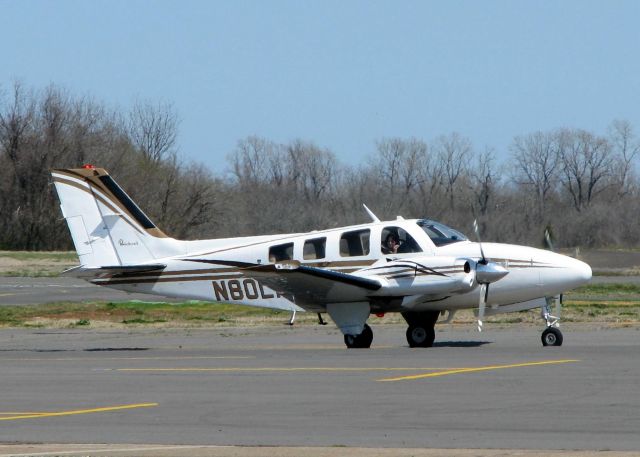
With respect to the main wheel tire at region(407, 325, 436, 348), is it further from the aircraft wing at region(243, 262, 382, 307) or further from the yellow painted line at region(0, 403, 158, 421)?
the yellow painted line at region(0, 403, 158, 421)

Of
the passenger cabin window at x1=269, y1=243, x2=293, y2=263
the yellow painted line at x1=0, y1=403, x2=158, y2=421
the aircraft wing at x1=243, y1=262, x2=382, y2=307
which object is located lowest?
the yellow painted line at x1=0, y1=403, x2=158, y2=421

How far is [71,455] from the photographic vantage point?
1043 centimetres

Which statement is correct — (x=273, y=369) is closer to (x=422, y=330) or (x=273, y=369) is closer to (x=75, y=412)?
(x=75, y=412)

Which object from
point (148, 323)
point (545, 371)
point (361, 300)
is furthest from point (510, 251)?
point (148, 323)

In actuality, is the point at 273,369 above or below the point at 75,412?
above

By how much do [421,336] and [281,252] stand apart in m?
3.14

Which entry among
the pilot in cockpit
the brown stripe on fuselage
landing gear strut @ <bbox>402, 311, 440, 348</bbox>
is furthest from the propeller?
the brown stripe on fuselage

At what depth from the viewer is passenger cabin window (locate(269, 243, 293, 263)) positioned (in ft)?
74.1

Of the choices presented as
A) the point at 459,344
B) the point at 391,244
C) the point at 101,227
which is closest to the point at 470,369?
the point at 391,244

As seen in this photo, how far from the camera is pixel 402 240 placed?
21.9 m

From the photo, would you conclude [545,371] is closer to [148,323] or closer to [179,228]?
[148,323]

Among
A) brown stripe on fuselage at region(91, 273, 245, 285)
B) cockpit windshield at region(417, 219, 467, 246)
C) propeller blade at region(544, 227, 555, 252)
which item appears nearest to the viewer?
cockpit windshield at region(417, 219, 467, 246)

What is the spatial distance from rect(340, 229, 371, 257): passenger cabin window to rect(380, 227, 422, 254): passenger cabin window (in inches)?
13.0

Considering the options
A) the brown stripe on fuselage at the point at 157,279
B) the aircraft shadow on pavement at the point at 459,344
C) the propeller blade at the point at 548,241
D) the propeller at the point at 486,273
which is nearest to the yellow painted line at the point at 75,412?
the propeller at the point at 486,273
